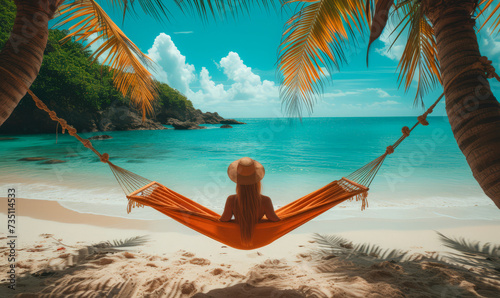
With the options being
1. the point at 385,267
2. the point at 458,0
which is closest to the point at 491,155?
the point at 458,0

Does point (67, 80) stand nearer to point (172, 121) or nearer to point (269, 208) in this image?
point (172, 121)

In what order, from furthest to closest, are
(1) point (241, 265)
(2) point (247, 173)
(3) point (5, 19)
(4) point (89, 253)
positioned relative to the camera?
(3) point (5, 19) → (4) point (89, 253) → (1) point (241, 265) → (2) point (247, 173)

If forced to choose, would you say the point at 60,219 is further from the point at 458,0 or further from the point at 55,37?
the point at 55,37

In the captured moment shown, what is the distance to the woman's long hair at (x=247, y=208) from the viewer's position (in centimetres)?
140

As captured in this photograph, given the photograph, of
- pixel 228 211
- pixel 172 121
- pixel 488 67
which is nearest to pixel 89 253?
pixel 228 211

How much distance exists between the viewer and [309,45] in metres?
2.57

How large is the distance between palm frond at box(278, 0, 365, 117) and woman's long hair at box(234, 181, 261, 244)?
1396 mm

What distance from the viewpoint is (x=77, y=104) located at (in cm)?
1447

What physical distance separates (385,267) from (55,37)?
17.8m

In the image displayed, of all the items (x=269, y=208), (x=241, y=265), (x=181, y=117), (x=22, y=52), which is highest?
(x=181, y=117)

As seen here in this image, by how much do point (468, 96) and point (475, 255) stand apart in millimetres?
1471

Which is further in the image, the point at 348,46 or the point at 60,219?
the point at 60,219

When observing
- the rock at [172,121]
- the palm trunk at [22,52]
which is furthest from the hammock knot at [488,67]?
the rock at [172,121]

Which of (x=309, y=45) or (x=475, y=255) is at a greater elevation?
(x=309, y=45)
